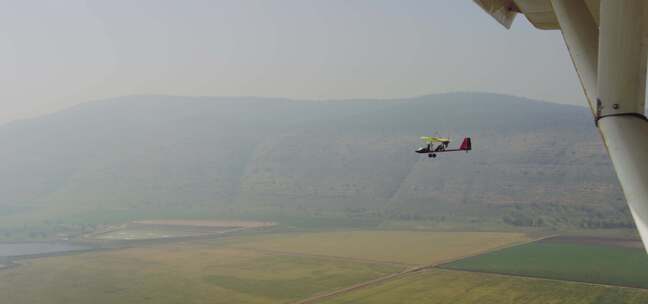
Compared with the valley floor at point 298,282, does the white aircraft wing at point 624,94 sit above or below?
above

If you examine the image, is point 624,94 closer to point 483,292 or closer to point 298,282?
point 483,292

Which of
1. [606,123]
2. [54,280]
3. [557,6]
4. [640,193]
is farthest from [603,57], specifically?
[54,280]

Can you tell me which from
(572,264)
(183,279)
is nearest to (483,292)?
(572,264)

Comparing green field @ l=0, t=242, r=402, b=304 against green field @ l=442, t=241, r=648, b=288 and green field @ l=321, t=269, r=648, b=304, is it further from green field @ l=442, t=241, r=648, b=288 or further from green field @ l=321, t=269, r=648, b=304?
green field @ l=442, t=241, r=648, b=288

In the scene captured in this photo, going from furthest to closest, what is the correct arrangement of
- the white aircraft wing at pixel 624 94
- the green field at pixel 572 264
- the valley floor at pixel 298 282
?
the green field at pixel 572 264 < the valley floor at pixel 298 282 < the white aircraft wing at pixel 624 94

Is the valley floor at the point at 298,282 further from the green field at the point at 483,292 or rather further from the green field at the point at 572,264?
the green field at the point at 572,264

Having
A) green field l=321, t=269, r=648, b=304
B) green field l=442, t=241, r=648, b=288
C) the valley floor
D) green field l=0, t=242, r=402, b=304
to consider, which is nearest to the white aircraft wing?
green field l=321, t=269, r=648, b=304

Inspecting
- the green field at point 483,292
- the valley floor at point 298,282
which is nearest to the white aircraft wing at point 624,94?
the green field at point 483,292
